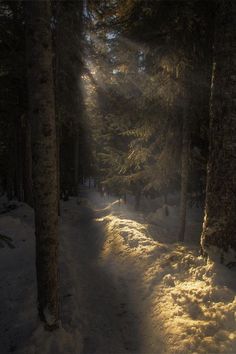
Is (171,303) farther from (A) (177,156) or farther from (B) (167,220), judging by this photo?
(B) (167,220)

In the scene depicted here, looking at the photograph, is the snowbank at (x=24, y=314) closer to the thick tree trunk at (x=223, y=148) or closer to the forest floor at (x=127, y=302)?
the forest floor at (x=127, y=302)

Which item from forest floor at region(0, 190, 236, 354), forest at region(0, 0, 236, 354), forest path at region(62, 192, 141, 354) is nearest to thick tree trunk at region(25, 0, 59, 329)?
forest at region(0, 0, 236, 354)

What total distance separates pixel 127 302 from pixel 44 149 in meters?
4.30

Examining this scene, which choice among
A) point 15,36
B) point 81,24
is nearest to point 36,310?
point 15,36

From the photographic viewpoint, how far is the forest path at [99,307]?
6.55 m

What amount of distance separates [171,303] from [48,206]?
332 cm

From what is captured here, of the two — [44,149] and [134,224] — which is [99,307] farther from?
[134,224]

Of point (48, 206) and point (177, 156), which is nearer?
point (48, 206)

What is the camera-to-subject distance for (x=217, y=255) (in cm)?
809

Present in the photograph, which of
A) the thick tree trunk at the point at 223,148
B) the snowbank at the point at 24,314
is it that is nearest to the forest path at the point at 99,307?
the snowbank at the point at 24,314

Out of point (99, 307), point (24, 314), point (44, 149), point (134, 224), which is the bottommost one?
point (99, 307)

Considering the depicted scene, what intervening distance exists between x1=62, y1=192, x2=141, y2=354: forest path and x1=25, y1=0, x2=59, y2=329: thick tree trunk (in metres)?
0.92

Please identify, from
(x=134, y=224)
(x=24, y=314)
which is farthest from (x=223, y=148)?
(x=134, y=224)

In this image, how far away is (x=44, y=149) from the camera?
20.3 feet
